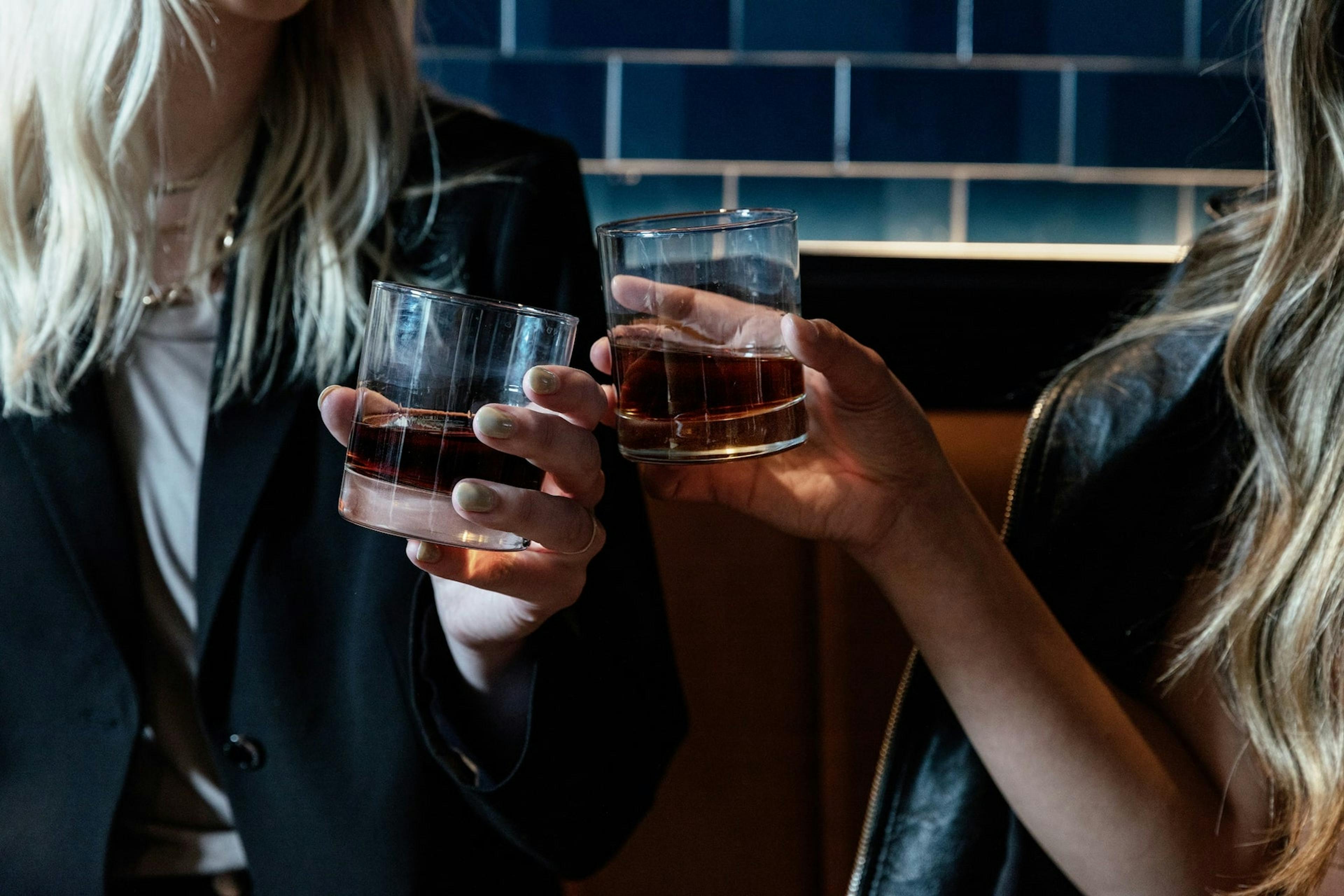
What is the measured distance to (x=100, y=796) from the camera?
106 centimetres

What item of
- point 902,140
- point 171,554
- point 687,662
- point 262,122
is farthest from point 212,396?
point 902,140

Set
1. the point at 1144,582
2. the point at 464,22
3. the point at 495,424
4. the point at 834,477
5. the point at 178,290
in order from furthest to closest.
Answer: the point at 464,22, the point at 178,290, the point at 1144,582, the point at 834,477, the point at 495,424

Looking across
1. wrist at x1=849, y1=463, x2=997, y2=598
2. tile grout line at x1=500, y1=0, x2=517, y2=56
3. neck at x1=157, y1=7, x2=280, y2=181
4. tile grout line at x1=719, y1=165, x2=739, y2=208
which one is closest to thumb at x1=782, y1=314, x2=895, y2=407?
wrist at x1=849, y1=463, x2=997, y2=598

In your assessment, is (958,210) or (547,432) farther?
(958,210)

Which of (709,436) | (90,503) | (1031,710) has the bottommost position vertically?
(1031,710)

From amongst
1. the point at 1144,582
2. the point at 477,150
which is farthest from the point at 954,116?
the point at 1144,582

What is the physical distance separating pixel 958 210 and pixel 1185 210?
1.43ft

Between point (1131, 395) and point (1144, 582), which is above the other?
point (1131, 395)

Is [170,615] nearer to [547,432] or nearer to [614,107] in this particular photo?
[547,432]

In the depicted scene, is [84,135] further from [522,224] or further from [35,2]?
[522,224]

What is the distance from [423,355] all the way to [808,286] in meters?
1.24

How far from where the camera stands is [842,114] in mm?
2127

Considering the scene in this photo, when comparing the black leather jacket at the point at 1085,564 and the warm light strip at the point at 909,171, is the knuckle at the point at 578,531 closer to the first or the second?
the black leather jacket at the point at 1085,564

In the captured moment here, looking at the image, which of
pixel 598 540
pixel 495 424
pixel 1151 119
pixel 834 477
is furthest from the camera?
pixel 1151 119
